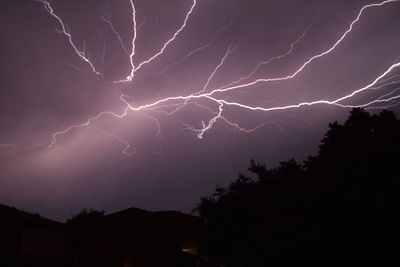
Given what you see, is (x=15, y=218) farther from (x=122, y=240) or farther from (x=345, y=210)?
(x=345, y=210)

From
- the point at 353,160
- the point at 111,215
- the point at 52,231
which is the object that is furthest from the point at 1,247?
the point at 353,160

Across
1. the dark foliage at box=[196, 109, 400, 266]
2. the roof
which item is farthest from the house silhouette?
the dark foliage at box=[196, 109, 400, 266]

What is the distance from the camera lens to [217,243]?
49.1 ft

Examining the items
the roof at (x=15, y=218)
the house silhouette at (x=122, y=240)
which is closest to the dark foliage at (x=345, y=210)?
the house silhouette at (x=122, y=240)

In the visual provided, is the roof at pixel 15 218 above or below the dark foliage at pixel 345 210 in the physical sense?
above

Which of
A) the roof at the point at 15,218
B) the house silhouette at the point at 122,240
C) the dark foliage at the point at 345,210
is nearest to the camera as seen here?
the dark foliage at the point at 345,210

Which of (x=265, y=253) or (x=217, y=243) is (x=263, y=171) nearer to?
(x=217, y=243)

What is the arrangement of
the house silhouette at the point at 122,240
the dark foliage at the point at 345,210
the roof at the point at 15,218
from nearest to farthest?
the dark foliage at the point at 345,210 < the roof at the point at 15,218 < the house silhouette at the point at 122,240

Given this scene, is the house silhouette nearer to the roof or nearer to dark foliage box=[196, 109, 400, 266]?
the roof

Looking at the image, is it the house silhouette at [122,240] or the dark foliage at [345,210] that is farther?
the house silhouette at [122,240]

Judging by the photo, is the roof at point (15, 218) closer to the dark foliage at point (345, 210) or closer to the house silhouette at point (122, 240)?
the house silhouette at point (122, 240)

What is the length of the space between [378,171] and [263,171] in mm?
8209

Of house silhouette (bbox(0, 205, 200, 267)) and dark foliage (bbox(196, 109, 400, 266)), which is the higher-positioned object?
house silhouette (bbox(0, 205, 200, 267))

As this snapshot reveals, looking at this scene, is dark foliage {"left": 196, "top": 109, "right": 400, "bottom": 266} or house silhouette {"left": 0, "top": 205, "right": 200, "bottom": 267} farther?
house silhouette {"left": 0, "top": 205, "right": 200, "bottom": 267}
